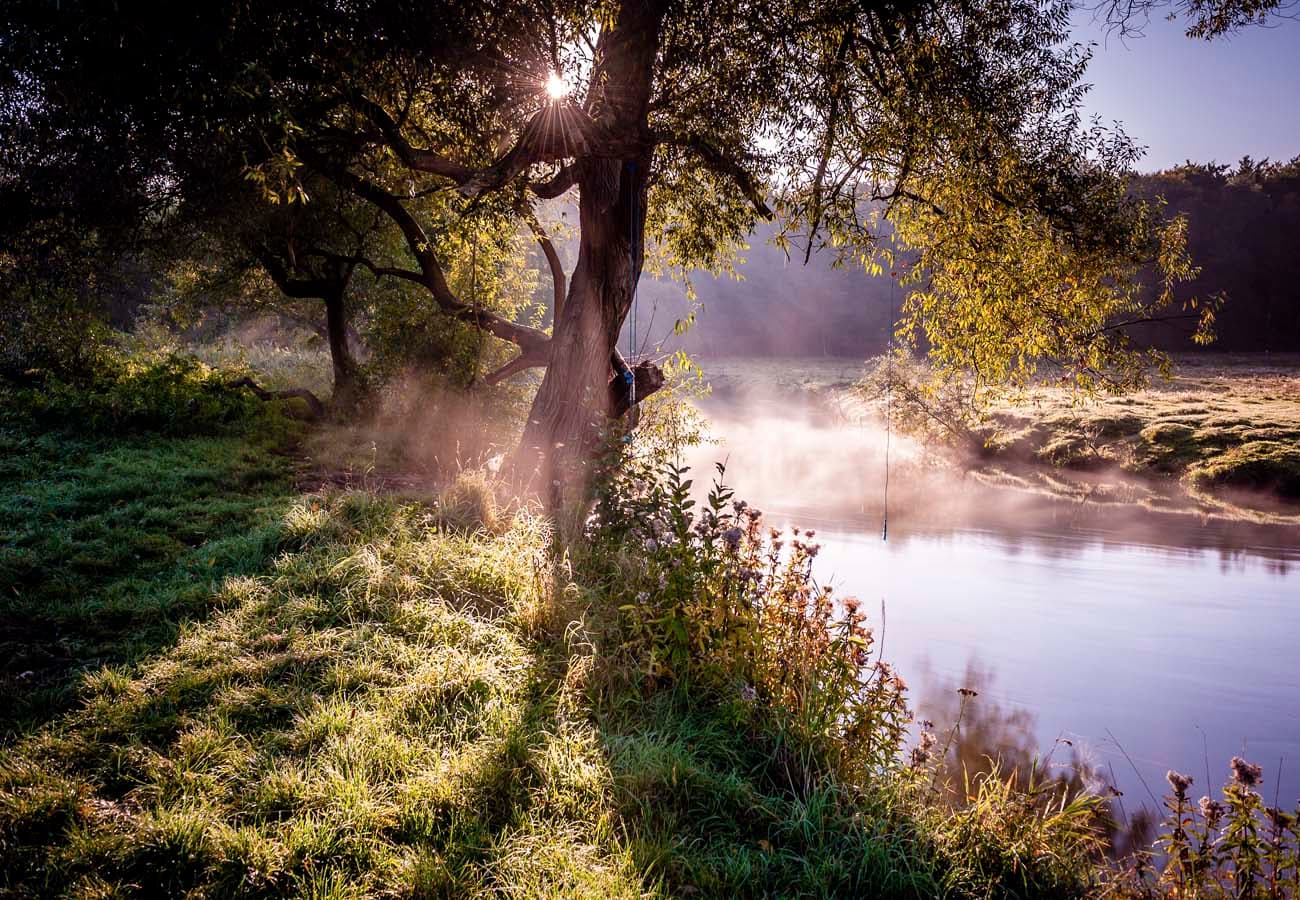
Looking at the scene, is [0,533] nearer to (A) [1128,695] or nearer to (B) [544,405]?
(B) [544,405]

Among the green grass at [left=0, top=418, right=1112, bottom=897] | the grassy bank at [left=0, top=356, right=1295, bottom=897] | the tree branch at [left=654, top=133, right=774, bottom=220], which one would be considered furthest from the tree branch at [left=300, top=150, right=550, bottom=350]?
the green grass at [left=0, top=418, right=1112, bottom=897]

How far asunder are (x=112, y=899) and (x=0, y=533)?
5.45 m

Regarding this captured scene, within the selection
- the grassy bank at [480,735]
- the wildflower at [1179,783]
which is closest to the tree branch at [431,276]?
the grassy bank at [480,735]

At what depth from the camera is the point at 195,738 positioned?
3.27 meters

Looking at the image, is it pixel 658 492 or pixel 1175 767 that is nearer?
pixel 1175 767

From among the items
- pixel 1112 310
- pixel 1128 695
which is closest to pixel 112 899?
pixel 1128 695

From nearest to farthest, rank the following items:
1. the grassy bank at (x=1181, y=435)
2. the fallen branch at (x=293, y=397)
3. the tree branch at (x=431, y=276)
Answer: the tree branch at (x=431, y=276)
the fallen branch at (x=293, y=397)
the grassy bank at (x=1181, y=435)

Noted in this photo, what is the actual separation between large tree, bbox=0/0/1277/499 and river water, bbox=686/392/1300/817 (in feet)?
10.4

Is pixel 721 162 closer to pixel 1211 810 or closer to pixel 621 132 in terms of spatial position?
pixel 621 132

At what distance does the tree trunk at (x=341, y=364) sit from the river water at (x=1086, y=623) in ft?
30.7

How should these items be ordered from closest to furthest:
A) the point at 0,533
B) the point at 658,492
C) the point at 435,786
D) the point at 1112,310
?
the point at 435,786 < the point at 658,492 < the point at 0,533 < the point at 1112,310

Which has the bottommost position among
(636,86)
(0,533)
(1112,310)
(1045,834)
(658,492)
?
(1045,834)

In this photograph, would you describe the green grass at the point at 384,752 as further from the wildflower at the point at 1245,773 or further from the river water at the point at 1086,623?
the river water at the point at 1086,623

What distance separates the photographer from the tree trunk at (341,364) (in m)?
14.5
